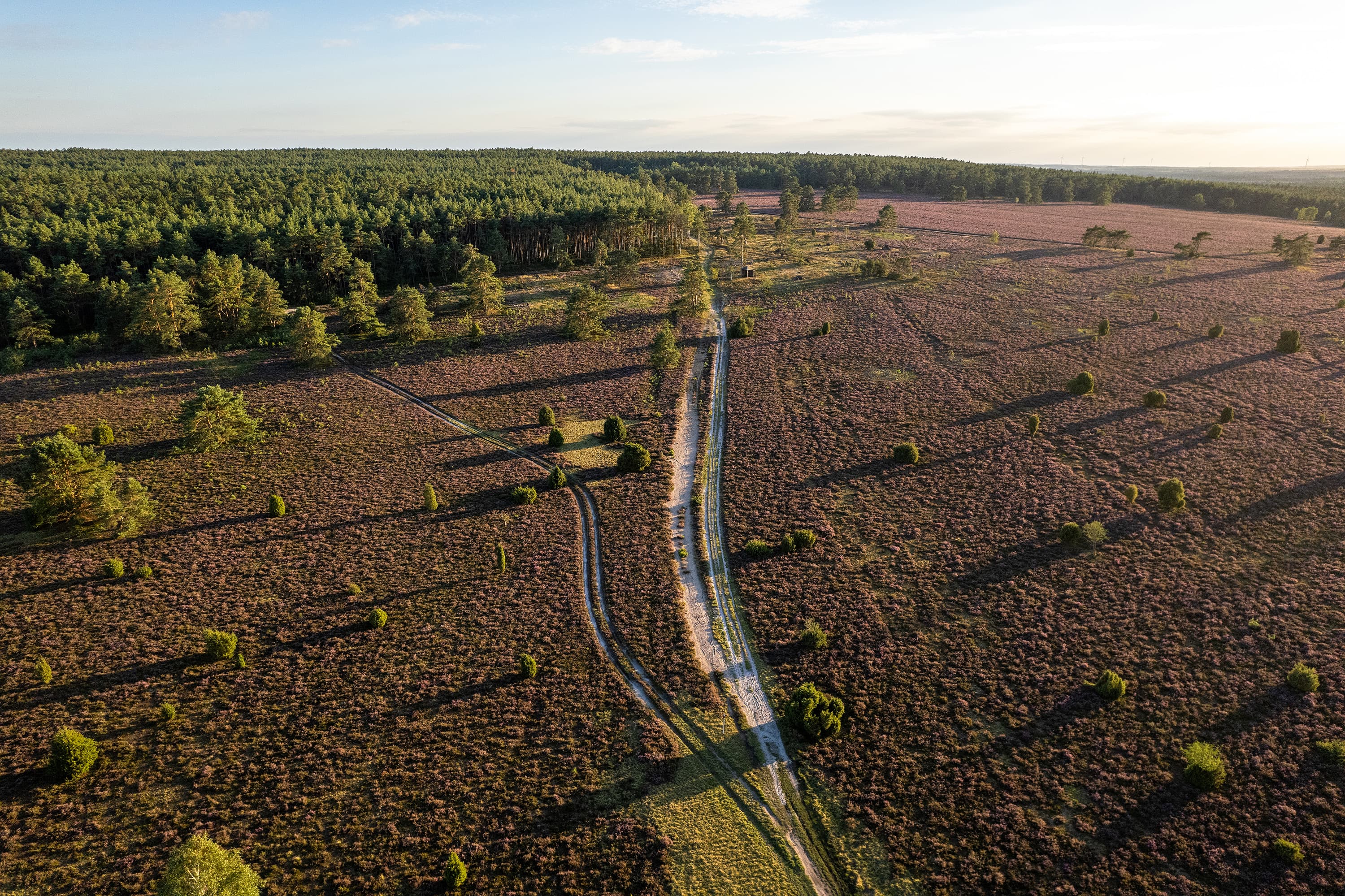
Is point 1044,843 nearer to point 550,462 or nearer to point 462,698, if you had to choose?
point 462,698

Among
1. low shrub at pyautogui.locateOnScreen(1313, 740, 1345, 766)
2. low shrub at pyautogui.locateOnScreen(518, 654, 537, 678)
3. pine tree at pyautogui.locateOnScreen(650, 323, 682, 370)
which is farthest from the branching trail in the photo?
pine tree at pyautogui.locateOnScreen(650, 323, 682, 370)

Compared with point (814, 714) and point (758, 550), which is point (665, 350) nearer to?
point (758, 550)

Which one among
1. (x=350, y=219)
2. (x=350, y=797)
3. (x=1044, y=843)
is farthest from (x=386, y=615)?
(x=350, y=219)

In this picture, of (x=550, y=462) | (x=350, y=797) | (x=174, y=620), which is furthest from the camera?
(x=550, y=462)

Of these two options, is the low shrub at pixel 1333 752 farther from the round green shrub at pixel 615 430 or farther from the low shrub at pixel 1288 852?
the round green shrub at pixel 615 430

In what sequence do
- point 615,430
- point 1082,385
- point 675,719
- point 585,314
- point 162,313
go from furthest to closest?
point 585,314, point 162,313, point 1082,385, point 615,430, point 675,719

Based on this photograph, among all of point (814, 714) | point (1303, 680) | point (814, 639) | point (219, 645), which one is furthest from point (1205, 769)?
point (219, 645)
